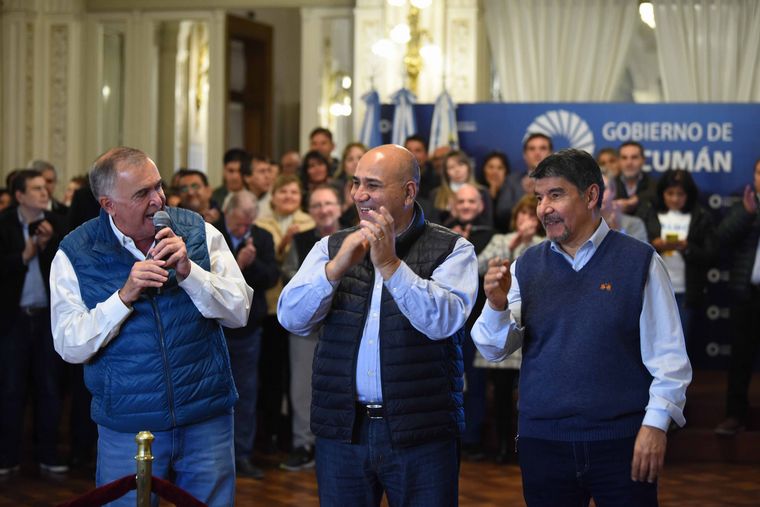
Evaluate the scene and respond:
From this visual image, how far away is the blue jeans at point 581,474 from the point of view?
10.7 ft

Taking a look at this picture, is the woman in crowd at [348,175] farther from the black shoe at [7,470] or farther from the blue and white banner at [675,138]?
the black shoe at [7,470]

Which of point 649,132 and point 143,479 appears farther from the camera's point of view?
point 649,132

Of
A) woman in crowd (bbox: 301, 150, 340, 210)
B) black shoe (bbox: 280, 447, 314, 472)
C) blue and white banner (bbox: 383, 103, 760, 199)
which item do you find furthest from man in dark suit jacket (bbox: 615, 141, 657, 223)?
black shoe (bbox: 280, 447, 314, 472)

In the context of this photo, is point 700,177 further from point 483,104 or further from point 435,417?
point 435,417

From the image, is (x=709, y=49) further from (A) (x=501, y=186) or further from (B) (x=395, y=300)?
(B) (x=395, y=300)

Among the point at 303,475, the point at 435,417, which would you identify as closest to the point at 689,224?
the point at 303,475

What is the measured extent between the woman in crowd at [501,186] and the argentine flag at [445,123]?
1.68ft

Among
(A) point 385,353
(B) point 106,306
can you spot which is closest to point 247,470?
(B) point 106,306

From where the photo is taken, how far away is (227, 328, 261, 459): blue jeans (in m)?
6.61

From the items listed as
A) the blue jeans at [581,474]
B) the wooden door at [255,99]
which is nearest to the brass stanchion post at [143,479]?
the blue jeans at [581,474]

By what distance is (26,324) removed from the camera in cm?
679

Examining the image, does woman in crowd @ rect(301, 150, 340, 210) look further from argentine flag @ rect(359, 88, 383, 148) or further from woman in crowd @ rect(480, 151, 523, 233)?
argentine flag @ rect(359, 88, 383, 148)

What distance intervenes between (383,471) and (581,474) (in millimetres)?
563

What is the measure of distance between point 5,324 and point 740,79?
715 cm
